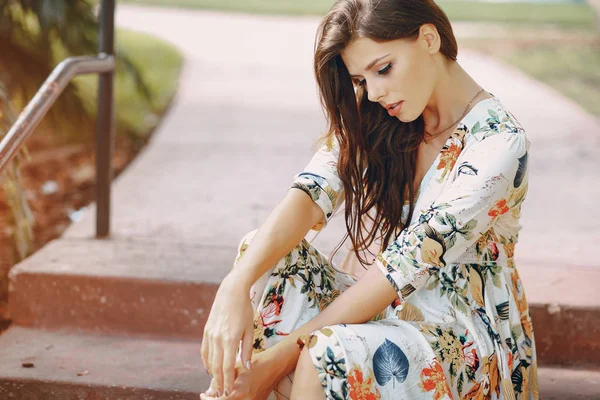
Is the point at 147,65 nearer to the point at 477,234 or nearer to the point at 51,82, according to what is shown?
the point at 51,82

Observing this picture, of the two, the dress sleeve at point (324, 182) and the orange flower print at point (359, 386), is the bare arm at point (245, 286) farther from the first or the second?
the orange flower print at point (359, 386)

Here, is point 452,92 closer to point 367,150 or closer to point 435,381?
point 367,150

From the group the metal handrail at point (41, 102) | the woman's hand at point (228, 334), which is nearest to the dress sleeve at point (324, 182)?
the woman's hand at point (228, 334)

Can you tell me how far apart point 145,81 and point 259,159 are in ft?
7.43

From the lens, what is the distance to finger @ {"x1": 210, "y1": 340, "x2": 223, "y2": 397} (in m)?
1.77

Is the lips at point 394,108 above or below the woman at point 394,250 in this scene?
above

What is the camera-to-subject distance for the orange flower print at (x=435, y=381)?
170 centimetres

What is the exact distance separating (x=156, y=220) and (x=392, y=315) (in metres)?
1.74

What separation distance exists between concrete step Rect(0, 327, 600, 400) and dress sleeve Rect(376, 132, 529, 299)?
26.9 inches

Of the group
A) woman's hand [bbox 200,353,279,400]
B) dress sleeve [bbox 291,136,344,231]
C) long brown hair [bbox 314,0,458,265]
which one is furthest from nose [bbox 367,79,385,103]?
woman's hand [bbox 200,353,279,400]

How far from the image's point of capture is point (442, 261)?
1.82m

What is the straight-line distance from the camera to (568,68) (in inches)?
396

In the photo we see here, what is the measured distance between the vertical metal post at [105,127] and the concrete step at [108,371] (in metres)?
0.52

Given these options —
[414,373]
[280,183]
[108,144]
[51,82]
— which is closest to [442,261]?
[414,373]
